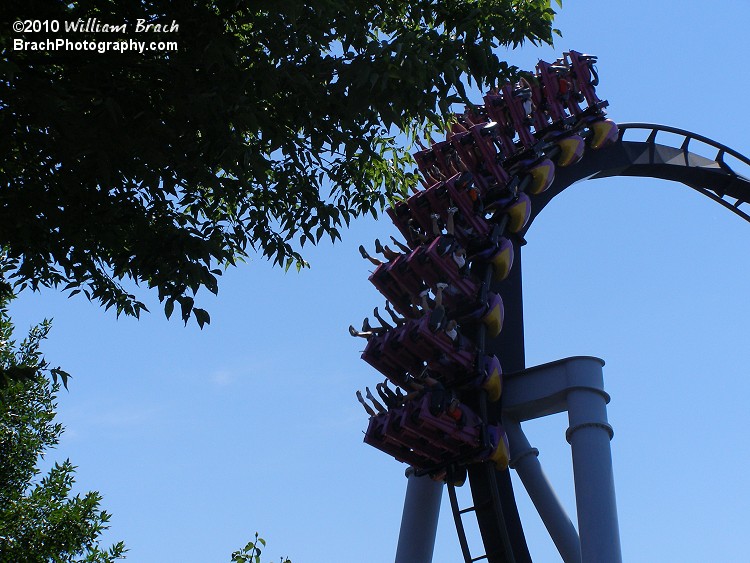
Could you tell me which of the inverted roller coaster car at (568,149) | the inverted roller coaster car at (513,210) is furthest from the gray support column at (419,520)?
the inverted roller coaster car at (568,149)

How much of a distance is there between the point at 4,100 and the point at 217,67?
4.69ft

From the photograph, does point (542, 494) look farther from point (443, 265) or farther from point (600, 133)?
point (600, 133)

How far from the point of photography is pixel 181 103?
650cm

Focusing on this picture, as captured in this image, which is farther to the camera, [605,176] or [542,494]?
[605,176]

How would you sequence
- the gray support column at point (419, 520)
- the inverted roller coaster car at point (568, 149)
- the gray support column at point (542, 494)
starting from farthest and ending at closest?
the inverted roller coaster car at point (568, 149)
the gray support column at point (419, 520)
the gray support column at point (542, 494)

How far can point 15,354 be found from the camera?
45.9 feet

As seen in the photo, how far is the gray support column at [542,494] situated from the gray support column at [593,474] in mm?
870

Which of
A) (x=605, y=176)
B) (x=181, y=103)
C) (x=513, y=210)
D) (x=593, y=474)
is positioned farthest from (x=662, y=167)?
(x=181, y=103)

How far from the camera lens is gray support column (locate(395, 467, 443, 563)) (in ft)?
39.3

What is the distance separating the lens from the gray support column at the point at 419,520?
12.0 meters

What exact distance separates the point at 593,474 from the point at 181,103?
654 cm

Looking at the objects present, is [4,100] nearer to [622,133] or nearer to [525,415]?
[525,415]

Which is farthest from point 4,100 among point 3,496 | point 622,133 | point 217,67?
point 622,133
